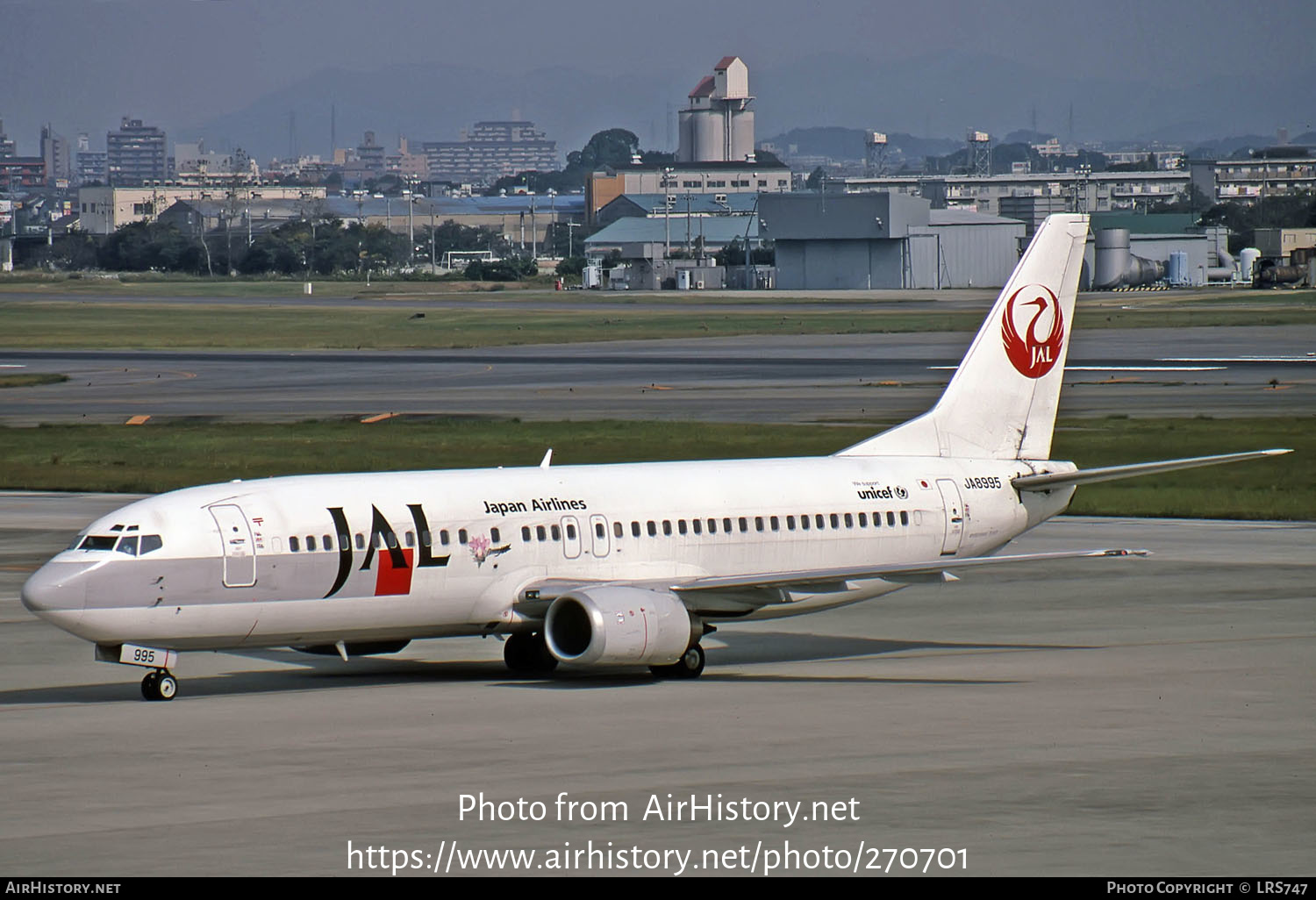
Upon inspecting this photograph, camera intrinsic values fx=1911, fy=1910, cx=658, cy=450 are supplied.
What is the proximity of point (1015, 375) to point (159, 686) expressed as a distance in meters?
17.2

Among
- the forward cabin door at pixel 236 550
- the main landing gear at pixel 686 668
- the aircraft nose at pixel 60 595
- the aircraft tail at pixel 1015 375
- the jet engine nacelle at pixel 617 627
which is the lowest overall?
the main landing gear at pixel 686 668

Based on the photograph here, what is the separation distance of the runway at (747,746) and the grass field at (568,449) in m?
19.5

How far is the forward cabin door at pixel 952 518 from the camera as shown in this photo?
3466 centimetres

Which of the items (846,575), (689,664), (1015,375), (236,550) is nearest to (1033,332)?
(1015,375)

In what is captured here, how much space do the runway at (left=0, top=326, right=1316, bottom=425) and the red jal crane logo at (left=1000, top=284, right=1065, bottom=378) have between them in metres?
40.8

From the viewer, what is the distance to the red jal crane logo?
120ft

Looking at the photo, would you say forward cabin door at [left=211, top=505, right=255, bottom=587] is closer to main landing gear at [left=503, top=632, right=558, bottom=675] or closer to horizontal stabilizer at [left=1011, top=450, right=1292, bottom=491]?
main landing gear at [left=503, top=632, right=558, bottom=675]

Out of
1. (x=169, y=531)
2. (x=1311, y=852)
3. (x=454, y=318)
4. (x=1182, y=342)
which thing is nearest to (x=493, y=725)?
(x=169, y=531)

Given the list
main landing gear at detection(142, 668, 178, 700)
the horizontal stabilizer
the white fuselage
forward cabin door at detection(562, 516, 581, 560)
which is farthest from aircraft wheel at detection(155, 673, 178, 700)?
the horizontal stabilizer

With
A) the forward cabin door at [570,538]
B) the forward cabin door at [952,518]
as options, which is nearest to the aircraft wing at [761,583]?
the forward cabin door at [570,538]

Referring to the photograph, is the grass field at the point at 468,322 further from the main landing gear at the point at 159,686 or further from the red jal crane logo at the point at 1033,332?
the main landing gear at the point at 159,686

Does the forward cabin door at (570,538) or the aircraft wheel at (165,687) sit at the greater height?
the forward cabin door at (570,538)

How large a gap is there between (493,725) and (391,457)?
4049 centimetres

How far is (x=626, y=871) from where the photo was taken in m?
17.6
